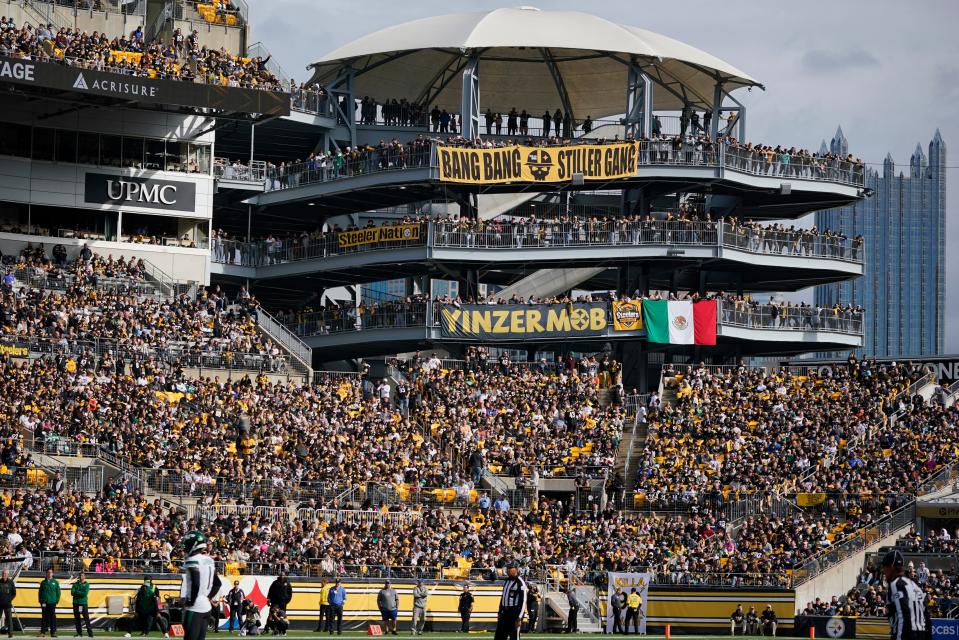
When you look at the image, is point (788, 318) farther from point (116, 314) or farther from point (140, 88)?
point (140, 88)

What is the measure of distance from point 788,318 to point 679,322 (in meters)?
5.37

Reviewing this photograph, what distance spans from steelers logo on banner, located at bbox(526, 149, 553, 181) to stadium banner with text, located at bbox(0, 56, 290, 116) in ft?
32.2

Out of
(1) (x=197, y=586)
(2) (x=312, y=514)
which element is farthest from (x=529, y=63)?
(1) (x=197, y=586)

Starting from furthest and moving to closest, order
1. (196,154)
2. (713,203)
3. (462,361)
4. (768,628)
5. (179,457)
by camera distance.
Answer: (713,203), (196,154), (462,361), (179,457), (768,628)

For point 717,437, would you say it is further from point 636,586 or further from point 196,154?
point 196,154

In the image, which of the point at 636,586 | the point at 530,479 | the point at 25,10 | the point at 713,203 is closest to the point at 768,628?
the point at 636,586

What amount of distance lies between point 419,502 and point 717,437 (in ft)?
37.6

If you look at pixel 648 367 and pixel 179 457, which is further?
pixel 648 367

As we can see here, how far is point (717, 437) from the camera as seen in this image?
55.3m

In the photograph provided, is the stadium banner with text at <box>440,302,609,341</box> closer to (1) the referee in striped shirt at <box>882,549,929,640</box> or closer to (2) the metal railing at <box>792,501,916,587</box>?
(2) the metal railing at <box>792,501,916,587</box>

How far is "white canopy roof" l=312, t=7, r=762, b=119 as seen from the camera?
6588cm

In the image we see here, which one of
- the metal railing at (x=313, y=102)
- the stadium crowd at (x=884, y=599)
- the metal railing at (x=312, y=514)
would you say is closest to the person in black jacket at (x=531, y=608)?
the metal railing at (x=312, y=514)

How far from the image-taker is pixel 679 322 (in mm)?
61750

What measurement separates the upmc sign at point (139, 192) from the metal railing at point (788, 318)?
21.5m
